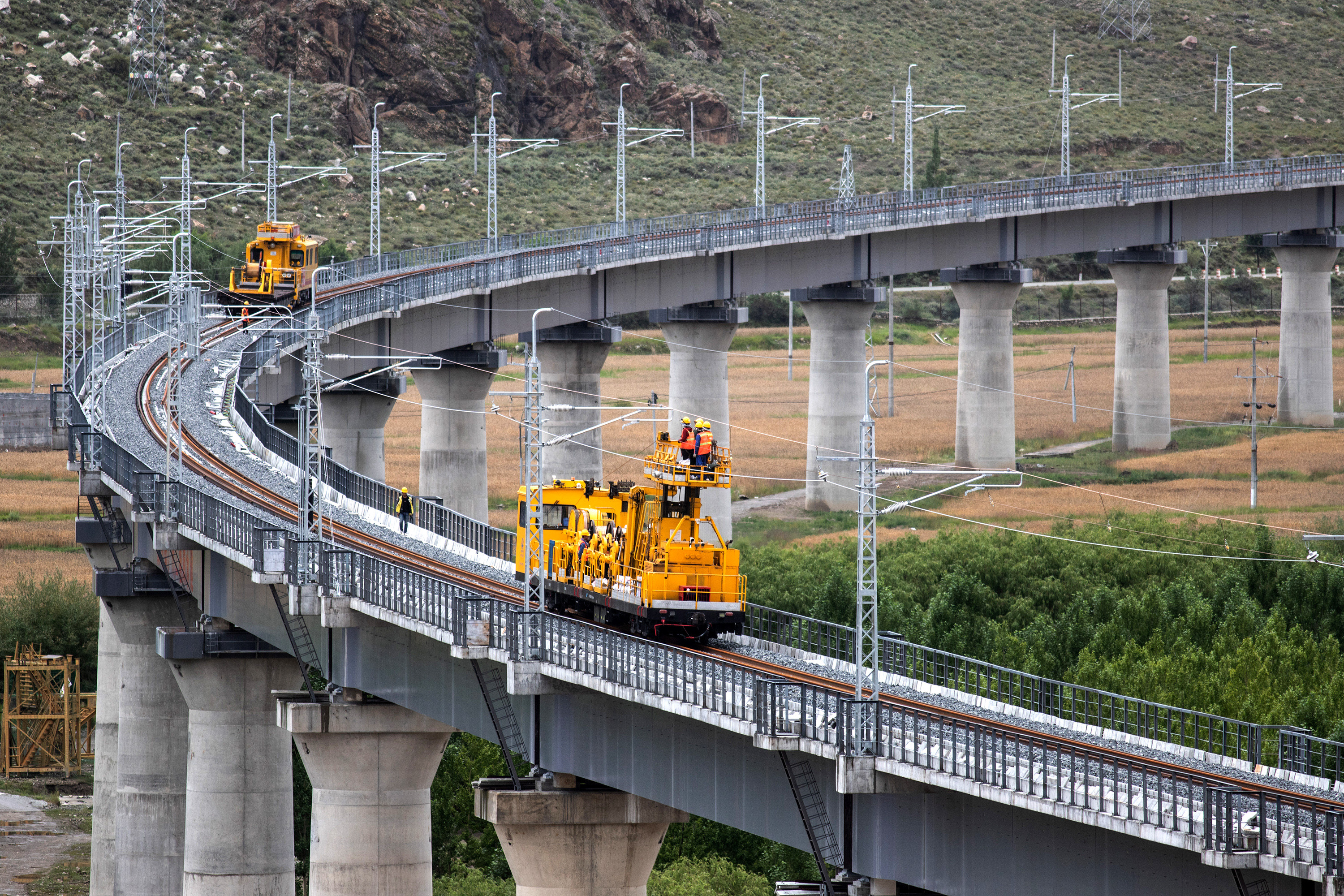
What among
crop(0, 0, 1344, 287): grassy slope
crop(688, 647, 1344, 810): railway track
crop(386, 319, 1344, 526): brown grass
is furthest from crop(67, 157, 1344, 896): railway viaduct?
crop(0, 0, 1344, 287): grassy slope

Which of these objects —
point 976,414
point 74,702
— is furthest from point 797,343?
point 74,702

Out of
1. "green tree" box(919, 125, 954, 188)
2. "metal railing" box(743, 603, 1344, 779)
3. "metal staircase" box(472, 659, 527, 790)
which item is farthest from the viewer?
"green tree" box(919, 125, 954, 188)

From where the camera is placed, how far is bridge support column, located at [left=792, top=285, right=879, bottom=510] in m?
101

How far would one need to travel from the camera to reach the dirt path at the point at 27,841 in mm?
65438

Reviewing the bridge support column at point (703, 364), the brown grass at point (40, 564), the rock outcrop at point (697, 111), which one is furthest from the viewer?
the rock outcrop at point (697, 111)

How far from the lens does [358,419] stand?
88562 millimetres

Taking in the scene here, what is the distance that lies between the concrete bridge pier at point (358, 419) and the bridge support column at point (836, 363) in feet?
73.2

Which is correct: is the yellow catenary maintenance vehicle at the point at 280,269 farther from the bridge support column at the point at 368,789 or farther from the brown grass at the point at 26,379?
the bridge support column at the point at 368,789

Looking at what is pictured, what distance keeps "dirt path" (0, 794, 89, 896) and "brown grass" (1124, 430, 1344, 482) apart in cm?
6147


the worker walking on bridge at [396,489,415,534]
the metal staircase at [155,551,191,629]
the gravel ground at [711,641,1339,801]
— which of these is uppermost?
the worker walking on bridge at [396,489,415,534]

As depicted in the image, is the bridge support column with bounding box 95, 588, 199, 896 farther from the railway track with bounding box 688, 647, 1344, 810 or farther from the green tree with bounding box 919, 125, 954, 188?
the green tree with bounding box 919, 125, 954, 188

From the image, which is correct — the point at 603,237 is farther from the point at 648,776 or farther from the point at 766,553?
the point at 648,776

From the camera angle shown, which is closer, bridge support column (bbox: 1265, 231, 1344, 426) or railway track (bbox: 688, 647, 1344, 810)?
railway track (bbox: 688, 647, 1344, 810)

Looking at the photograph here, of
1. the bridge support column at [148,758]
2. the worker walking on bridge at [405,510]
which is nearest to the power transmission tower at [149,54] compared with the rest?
the bridge support column at [148,758]
